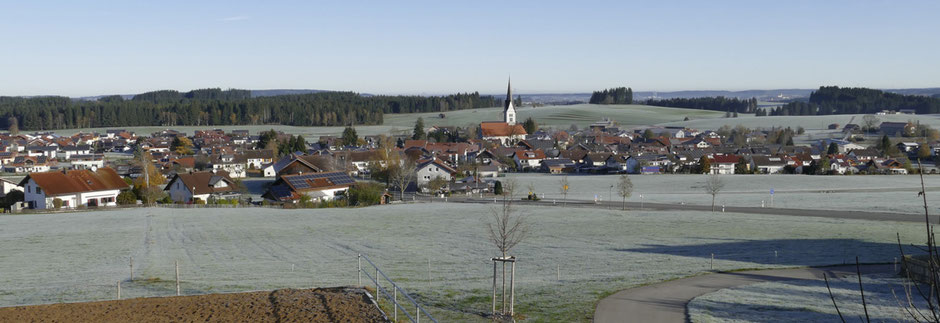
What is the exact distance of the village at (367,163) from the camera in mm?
58156

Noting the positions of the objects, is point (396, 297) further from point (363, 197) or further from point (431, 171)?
point (431, 171)

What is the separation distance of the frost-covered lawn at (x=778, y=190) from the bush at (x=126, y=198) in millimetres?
33642

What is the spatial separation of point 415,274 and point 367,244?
8680 mm

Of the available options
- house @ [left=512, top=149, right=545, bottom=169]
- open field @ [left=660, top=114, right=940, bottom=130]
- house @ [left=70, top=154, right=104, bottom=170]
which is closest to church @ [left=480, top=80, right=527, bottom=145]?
house @ [left=512, top=149, right=545, bottom=169]

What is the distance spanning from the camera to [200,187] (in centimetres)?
6097

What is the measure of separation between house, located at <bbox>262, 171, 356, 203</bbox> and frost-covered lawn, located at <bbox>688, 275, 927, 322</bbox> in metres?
40.5

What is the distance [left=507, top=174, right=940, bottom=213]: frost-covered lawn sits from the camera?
177 feet

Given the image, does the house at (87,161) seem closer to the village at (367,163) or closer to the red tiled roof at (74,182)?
the village at (367,163)

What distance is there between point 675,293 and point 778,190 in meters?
48.6

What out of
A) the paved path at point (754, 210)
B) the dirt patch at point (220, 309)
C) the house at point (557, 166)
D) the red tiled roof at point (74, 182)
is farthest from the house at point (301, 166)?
the dirt patch at point (220, 309)

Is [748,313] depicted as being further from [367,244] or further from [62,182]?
[62,182]

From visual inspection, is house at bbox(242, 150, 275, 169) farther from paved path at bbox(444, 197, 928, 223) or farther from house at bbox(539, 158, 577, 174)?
paved path at bbox(444, 197, 928, 223)

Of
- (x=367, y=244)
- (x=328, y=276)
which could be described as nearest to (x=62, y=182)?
(x=367, y=244)

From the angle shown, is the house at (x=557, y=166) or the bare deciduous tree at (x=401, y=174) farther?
the house at (x=557, y=166)
